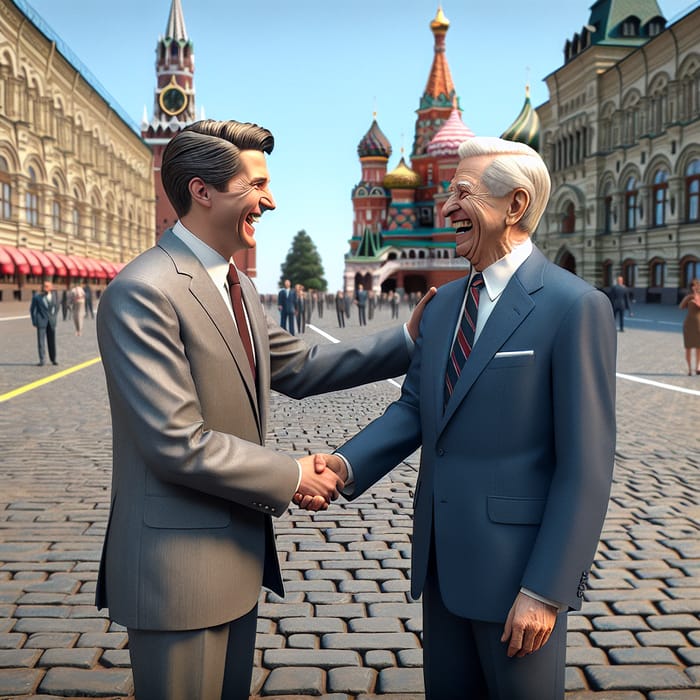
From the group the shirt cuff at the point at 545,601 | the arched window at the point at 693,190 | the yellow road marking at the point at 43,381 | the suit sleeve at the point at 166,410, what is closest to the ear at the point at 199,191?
the suit sleeve at the point at 166,410

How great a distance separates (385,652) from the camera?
3514mm

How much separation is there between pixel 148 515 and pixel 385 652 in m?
1.77

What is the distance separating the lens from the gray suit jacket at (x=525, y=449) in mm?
2061

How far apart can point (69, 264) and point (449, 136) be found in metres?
44.4

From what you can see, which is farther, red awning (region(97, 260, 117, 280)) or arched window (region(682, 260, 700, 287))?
red awning (region(97, 260, 117, 280))

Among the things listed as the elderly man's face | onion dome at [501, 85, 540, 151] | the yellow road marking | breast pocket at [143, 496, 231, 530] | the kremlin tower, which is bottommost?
the yellow road marking

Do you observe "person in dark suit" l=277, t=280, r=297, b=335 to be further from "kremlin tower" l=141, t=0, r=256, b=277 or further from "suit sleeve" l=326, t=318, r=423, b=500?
"kremlin tower" l=141, t=0, r=256, b=277

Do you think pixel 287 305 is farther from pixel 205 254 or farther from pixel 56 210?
pixel 56 210

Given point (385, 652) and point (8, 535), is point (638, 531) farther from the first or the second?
point (8, 535)

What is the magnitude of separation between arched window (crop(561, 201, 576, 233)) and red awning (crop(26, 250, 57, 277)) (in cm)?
3075

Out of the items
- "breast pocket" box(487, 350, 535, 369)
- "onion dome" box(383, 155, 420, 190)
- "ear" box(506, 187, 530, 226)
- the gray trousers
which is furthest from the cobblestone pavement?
"onion dome" box(383, 155, 420, 190)

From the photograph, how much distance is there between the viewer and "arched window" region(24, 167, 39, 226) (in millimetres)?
38469

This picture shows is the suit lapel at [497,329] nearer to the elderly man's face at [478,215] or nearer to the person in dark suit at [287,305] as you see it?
the elderly man's face at [478,215]

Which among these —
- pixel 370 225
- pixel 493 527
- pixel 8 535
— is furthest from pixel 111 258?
pixel 493 527
